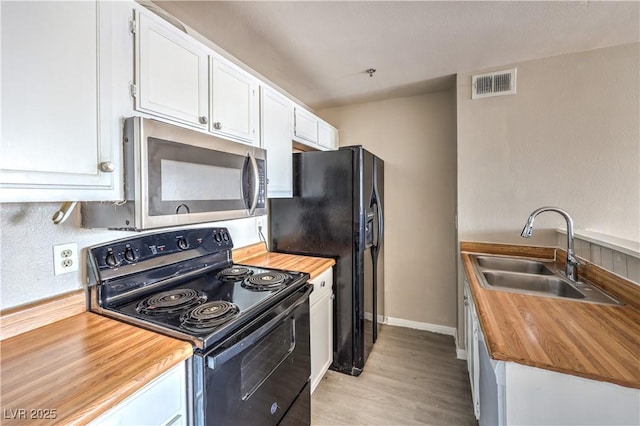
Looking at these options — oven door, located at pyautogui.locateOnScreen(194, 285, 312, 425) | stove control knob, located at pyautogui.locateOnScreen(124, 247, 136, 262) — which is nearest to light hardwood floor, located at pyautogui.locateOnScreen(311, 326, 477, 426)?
oven door, located at pyautogui.locateOnScreen(194, 285, 312, 425)

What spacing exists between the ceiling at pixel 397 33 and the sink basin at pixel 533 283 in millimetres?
1542

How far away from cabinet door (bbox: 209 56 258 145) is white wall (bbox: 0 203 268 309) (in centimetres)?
73

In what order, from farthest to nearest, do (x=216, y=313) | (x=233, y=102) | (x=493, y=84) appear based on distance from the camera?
(x=493, y=84), (x=233, y=102), (x=216, y=313)

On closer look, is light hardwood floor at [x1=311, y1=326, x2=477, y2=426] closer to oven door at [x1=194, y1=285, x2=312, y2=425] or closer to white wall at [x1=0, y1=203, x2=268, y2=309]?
oven door at [x1=194, y1=285, x2=312, y2=425]

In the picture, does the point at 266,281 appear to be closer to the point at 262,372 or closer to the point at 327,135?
the point at 262,372

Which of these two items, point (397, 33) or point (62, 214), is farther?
point (397, 33)

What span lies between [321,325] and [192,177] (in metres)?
1.32

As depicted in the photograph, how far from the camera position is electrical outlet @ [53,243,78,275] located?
104 cm

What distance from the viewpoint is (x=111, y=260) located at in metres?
1.15

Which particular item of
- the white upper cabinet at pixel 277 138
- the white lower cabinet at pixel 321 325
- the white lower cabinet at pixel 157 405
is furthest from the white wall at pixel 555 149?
Answer: the white lower cabinet at pixel 157 405

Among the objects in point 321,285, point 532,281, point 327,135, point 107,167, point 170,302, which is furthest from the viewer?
point 327,135

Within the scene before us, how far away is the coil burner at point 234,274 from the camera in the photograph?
151 cm

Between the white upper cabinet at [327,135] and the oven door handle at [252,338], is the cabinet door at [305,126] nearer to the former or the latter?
the white upper cabinet at [327,135]

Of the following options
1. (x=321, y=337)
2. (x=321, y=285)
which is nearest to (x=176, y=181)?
(x=321, y=285)
